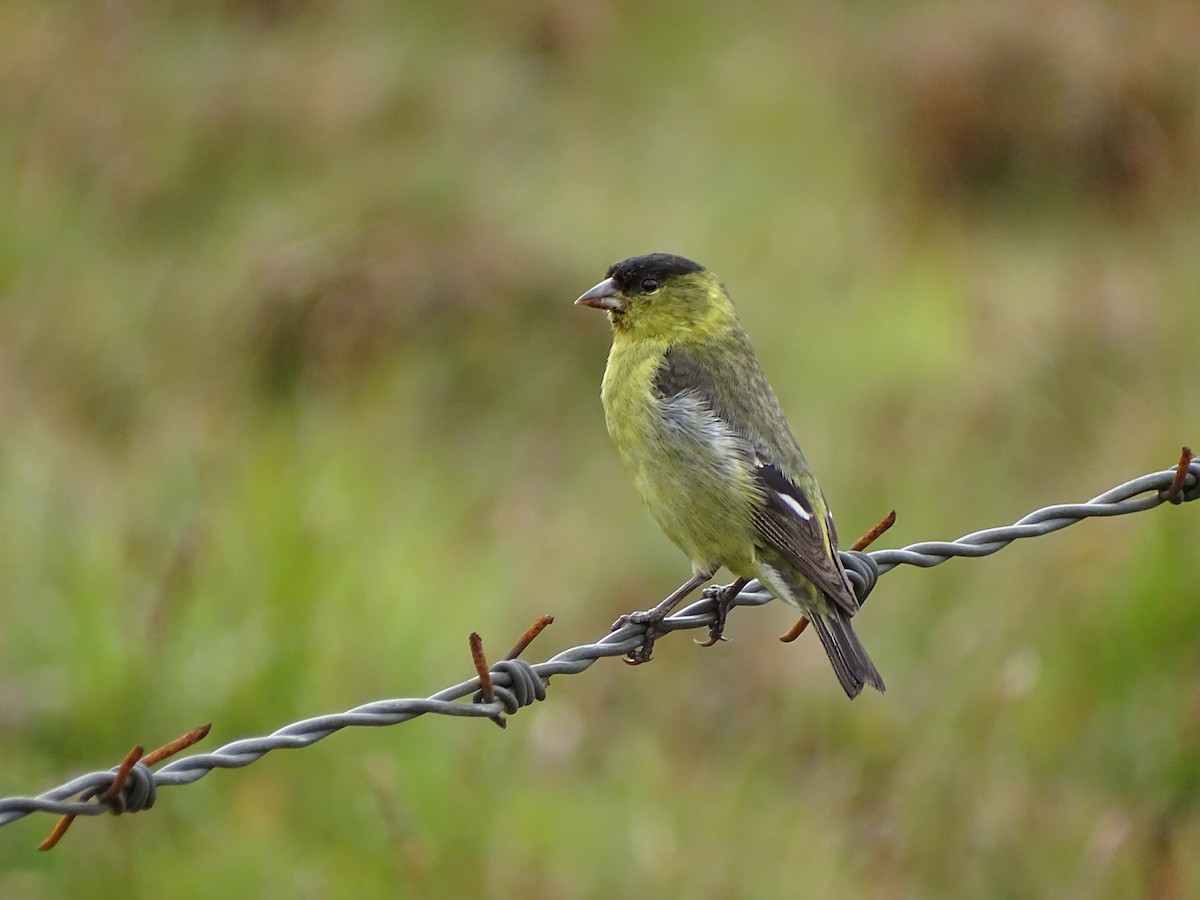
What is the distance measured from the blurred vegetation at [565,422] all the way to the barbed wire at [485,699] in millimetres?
920

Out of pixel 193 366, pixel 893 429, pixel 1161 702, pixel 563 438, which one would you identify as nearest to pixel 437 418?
pixel 563 438

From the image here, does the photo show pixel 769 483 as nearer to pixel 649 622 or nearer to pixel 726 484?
pixel 726 484

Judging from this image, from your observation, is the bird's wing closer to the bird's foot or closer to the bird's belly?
the bird's belly

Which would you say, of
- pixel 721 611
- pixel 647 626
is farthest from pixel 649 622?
pixel 721 611

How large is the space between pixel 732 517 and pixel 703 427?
10.8 inches

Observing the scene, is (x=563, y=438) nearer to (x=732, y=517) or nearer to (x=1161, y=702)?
(x=1161, y=702)

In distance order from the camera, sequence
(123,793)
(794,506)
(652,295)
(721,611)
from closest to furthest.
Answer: (123,793) < (721,611) < (794,506) < (652,295)

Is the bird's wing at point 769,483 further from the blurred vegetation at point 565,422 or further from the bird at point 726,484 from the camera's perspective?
the blurred vegetation at point 565,422

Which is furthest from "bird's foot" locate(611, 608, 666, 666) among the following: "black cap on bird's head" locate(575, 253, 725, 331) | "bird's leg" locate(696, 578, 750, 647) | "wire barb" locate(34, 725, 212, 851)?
"wire barb" locate(34, 725, 212, 851)

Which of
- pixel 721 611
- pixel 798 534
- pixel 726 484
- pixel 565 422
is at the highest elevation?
pixel 726 484

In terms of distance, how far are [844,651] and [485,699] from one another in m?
1.39

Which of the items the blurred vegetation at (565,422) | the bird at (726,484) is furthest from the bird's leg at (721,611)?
the blurred vegetation at (565,422)

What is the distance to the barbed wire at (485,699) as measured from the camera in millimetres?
3096

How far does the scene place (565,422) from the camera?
9.41 meters
